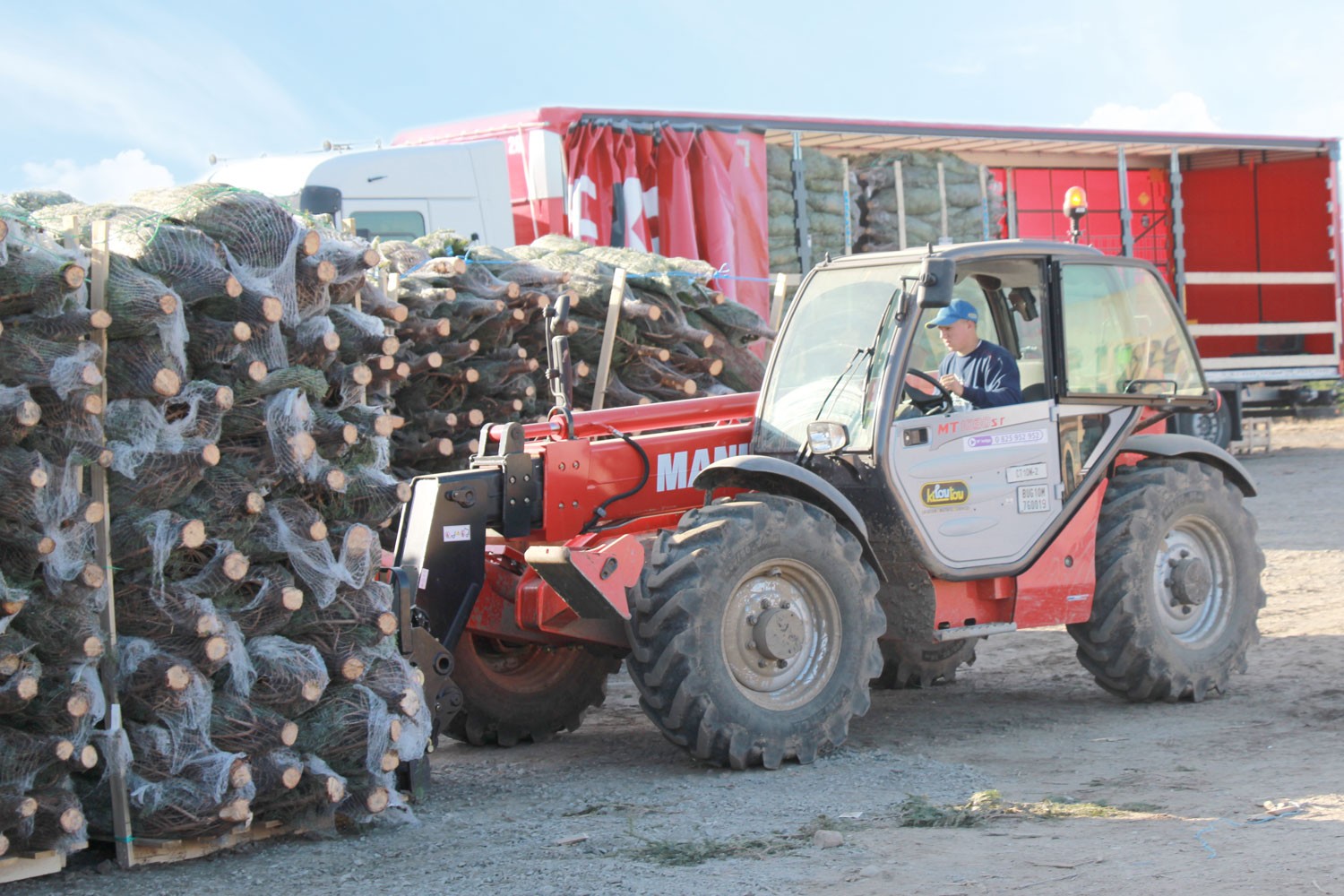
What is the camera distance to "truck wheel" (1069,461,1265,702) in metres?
7.80

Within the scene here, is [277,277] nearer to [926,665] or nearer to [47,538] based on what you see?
[47,538]

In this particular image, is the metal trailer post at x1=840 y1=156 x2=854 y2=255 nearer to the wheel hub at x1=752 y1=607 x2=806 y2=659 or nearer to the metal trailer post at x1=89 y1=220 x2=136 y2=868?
the wheel hub at x1=752 y1=607 x2=806 y2=659

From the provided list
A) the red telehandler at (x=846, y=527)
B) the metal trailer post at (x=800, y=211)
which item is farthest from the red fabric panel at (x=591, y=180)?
the red telehandler at (x=846, y=527)

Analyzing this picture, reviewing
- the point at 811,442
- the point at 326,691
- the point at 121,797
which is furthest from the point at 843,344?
the point at 121,797

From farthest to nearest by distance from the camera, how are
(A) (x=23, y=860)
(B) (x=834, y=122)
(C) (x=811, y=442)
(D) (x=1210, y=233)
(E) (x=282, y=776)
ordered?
(D) (x=1210, y=233)
(B) (x=834, y=122)
(C) (x=811, y=442)
(E) (x=282, y=776)
(A) (x=23, y=860)

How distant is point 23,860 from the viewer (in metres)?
5.03

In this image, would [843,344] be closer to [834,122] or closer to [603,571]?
[603,571]

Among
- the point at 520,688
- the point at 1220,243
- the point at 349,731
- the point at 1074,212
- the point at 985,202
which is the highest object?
the point at 985,202

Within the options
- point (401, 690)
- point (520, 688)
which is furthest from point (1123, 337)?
point (401, 690)

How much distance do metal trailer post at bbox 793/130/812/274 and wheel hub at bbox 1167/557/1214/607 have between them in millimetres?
6493

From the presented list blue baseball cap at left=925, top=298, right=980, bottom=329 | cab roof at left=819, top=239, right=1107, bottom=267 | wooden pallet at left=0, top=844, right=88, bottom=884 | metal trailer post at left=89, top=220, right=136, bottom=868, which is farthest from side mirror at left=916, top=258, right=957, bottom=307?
wooden pallet at left=0, top=844, right=88, bottom=884

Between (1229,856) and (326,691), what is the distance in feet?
10.1

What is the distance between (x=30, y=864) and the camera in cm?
504

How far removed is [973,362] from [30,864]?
14.9ft
